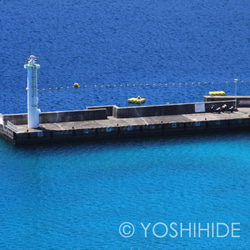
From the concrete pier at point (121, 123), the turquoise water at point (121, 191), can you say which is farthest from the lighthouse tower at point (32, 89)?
the turquoise water at point (121, 191)

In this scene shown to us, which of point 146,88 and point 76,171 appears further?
point 146,88

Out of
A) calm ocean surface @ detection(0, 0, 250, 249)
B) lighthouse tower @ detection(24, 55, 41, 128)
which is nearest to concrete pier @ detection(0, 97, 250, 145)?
calm ocean surface @ detection(0, 0, 250, 249)

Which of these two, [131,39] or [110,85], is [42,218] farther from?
[131,39]

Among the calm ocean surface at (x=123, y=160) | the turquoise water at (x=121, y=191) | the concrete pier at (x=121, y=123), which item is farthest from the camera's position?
the concrete pier at (x=121, y=123)

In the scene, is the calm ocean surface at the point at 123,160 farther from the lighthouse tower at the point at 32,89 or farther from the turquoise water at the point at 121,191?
the lighthouse tower at the point at 32,89

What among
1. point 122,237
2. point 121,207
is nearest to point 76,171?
point 121,207

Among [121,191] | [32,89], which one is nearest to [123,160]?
[121,191]

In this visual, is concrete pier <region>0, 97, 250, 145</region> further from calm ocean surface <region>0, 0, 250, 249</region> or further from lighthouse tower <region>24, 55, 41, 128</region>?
lighthouse tower <region>24, 55, 41, 128</region>

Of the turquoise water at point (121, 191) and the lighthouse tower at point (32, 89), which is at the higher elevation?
the lighthouse tower at point (32, 89)
